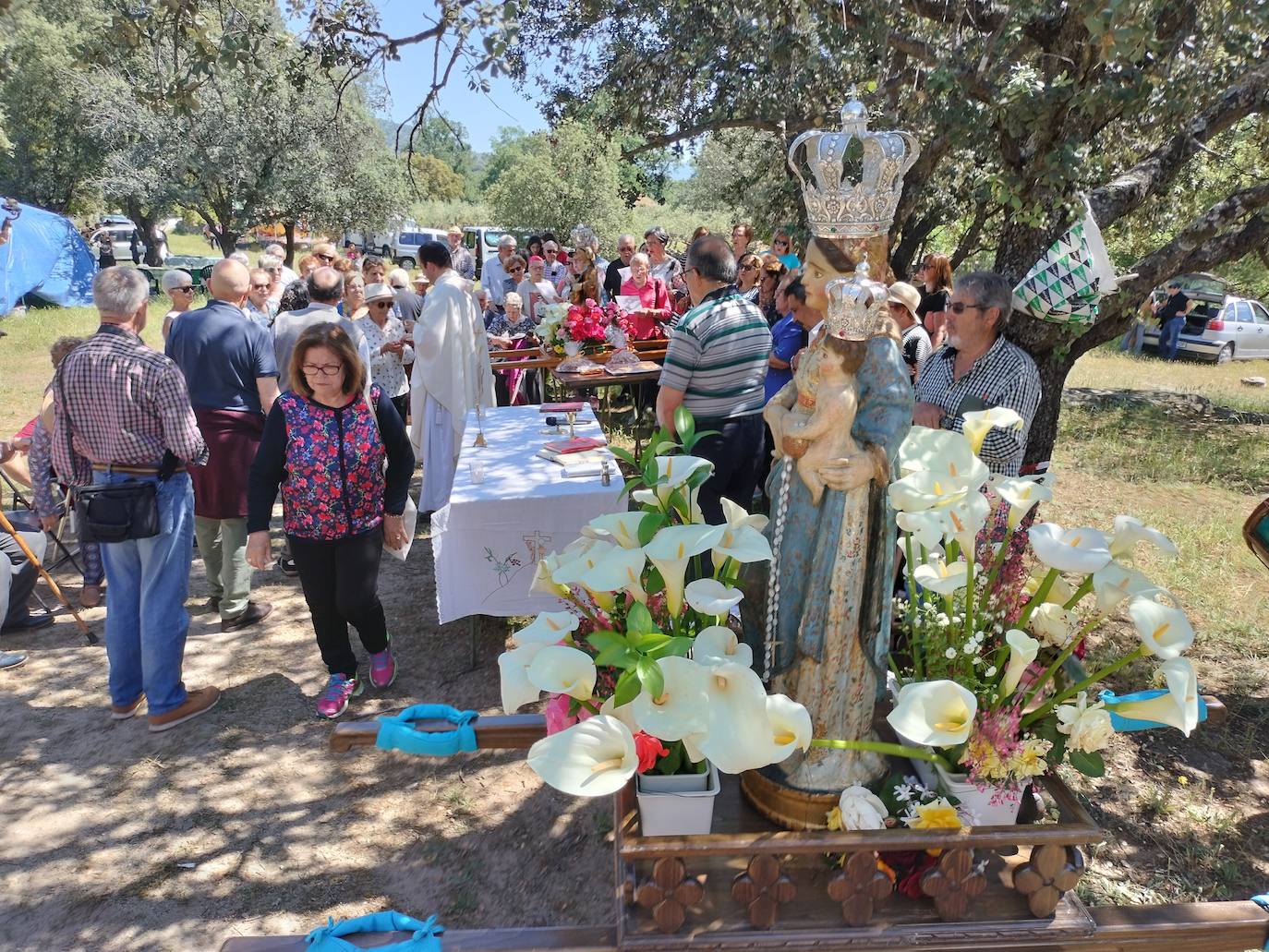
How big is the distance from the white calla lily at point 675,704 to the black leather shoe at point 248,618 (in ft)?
12.5

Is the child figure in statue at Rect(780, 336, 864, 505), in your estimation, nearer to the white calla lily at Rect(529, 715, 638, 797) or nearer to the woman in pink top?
Result: the white calla lily at Rect(529, 715, 638, 797)

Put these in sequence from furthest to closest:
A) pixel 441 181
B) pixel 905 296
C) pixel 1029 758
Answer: pixel 441 181, pixel 905 296, pixel 1029 758

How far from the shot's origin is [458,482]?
3.96 metres

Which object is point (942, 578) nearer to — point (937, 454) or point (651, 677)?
point (937, 454)

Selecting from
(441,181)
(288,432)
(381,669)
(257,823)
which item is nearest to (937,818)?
(257,823)

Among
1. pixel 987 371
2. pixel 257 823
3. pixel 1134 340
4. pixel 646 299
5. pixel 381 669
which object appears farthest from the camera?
pixel 1134 340

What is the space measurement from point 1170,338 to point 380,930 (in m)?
19.0

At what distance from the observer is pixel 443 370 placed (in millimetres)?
5406

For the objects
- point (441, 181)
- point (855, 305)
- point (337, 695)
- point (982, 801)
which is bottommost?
point (337, 695)

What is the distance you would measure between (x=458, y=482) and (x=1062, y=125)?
11.8ft

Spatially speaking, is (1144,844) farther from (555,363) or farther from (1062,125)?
(555,363)

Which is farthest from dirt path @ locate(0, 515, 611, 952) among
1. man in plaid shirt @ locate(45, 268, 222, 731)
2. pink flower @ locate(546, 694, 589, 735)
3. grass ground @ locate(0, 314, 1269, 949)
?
pink flower @ locate(546, 694, 589, 735)

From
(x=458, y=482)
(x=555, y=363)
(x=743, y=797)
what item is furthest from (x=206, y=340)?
(x=743, y=797)

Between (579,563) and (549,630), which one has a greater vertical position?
(579,563)
